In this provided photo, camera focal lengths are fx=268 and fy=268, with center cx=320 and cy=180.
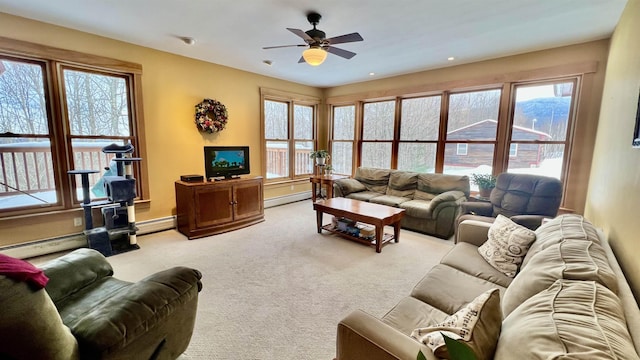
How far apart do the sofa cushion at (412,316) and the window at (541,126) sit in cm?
356

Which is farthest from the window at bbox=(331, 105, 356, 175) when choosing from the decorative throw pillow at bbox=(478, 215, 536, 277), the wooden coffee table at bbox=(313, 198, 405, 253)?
the decorative throw pillow at bbox=(478, 215, 536, 277)

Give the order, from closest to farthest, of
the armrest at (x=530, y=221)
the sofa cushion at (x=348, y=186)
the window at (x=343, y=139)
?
1. the armrest at (x=530, y=221)
2. the sofa cushion at (x=348, y=186)
3. the window at (x=343, y=139)

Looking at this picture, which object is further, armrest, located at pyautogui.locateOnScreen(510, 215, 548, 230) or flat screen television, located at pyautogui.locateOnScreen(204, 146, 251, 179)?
flat screen television, located at pyautogui.locateOnScreen(204, 146, 251, 179)

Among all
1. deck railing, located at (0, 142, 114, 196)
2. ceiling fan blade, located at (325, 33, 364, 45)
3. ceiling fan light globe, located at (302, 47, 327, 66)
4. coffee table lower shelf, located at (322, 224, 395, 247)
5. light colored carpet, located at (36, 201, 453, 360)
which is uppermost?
ceiling fan blade, located at (325, 33, 364, 45)

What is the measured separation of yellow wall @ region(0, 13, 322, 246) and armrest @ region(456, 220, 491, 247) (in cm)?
384

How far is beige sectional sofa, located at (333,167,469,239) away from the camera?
3830mm

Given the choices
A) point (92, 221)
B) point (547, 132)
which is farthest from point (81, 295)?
point (547, 132)

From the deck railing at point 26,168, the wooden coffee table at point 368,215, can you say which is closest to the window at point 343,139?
the wooden coffee table at point 368,215

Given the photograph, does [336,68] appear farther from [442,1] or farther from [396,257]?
[396,257]

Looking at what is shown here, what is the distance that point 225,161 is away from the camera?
13.9ft

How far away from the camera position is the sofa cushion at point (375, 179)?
16.5 feet

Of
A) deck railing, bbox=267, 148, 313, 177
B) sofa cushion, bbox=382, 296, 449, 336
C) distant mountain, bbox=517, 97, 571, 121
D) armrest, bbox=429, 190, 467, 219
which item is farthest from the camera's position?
deck railing, bbox=267, 148, 313, 177

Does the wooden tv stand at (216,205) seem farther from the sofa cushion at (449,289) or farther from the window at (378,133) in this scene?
the sofa cushion at (449,289)

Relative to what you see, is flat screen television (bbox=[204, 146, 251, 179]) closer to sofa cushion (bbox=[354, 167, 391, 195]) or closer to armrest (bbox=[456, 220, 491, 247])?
sofa cushion (bbox=[354, 167, 391, 195])
